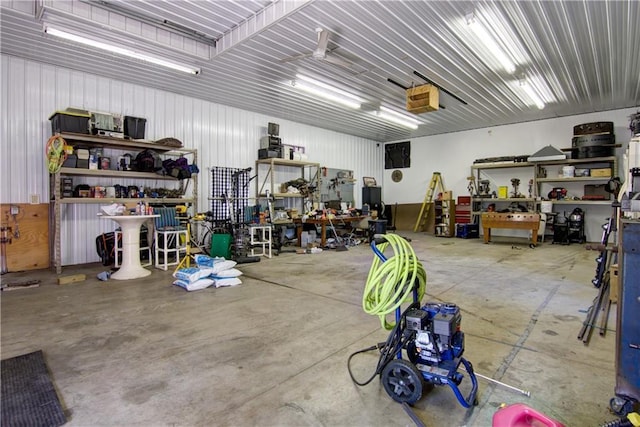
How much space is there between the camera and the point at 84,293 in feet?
12.7

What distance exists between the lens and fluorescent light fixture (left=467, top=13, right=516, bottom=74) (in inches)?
157

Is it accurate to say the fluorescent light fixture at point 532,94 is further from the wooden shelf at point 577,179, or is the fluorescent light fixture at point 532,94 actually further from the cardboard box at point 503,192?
the cardboard box at point 503,192

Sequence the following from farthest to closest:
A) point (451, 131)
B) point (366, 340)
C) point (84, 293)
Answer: point (451, 131) < point (84, 293) < point (366, 340)

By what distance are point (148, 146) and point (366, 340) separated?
17.4 feet

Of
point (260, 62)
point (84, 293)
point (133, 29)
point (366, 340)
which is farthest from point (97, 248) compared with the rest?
point (366, 340)

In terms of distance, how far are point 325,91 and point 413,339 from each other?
18.5 feet

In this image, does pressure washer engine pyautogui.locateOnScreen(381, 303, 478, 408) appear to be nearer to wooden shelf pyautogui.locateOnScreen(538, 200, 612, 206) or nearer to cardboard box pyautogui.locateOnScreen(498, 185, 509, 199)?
wooden shelf pyautogui.locateOnScreen(538, 200, 612, 206)

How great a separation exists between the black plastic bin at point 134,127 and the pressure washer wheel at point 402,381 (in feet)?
19.3

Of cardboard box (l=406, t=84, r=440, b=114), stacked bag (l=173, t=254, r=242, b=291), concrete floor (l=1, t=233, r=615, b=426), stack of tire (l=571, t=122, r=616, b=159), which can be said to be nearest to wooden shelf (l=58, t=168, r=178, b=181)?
concrete floor (l=1, t=233, r=615, b=426)

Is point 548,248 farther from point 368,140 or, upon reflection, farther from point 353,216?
point 368,140

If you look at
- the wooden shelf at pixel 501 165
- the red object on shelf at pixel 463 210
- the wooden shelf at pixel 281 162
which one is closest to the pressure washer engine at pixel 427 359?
the wooden shelf at pixel 281 162

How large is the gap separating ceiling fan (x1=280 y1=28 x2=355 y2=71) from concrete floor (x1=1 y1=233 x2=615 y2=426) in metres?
3.10

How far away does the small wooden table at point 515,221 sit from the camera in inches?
286

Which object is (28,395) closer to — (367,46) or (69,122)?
(69,122)
